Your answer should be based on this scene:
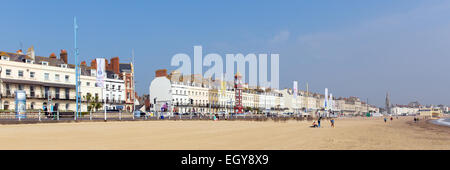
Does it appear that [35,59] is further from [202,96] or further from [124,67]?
[202,96]

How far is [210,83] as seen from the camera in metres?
112

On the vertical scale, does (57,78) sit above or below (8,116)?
above

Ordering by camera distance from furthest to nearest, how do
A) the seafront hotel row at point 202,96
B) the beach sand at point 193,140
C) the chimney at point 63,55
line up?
the seafront hotel row at point 202,96, the chimney at point 63,55, the beach sand at point 193,140

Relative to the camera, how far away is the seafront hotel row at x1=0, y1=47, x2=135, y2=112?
56000 mm

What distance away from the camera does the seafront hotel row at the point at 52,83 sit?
2205 inches

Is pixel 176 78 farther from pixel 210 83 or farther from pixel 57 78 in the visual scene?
pixel 57 78

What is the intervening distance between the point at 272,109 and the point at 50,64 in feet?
292

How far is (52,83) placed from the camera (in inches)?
2440

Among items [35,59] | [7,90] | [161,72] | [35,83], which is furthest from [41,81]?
[161,72]

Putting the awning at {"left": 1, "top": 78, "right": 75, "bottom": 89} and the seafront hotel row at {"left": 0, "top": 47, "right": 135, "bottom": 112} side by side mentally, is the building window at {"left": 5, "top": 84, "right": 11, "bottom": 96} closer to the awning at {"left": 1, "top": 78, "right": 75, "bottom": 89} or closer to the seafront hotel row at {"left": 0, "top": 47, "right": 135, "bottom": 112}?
the seafront hotel row at {"left": 0, "top": 47, "right": 135, "bottom": 112}

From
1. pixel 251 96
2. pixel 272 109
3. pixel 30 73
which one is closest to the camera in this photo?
pixel 30 73

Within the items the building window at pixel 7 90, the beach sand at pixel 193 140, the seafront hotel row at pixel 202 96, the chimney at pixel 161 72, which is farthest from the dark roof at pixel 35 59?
the beach sand at pixel 193 140

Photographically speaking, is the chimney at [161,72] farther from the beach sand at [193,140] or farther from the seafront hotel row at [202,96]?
the beach sand at [193,140]

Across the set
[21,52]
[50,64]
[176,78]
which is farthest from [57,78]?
[176,78]
